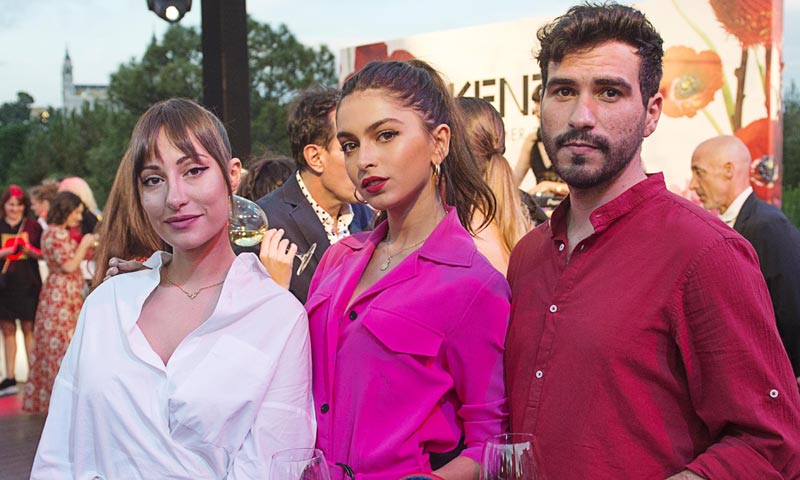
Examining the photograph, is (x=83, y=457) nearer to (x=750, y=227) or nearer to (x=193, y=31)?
(x=750, y=227)

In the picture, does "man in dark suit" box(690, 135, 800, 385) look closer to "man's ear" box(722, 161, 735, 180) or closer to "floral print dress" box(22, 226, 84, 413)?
"man's ear" box(722, 161, 735, 180)

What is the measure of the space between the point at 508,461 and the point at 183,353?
32.2 inches

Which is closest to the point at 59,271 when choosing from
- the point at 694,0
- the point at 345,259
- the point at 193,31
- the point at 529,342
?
the point at 694,0

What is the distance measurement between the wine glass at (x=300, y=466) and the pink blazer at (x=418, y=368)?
39 centimetres

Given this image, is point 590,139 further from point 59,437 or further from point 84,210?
point 84,210

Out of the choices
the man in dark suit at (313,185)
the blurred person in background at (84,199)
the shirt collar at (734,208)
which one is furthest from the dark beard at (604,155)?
the blurred person in background at (84,199)

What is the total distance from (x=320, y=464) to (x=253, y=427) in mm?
440

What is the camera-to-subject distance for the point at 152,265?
2.06 m

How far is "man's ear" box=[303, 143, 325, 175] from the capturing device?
144 inches

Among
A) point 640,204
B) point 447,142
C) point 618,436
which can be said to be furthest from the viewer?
point 447,142

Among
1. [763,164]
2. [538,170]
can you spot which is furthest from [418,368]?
[538,170]

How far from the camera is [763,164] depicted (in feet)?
21.5

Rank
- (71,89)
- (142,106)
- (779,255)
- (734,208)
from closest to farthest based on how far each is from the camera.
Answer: (779,255), (734,208), (142,106), (71,89)

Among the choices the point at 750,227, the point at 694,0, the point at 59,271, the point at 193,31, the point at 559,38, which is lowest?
the point at 59,271
